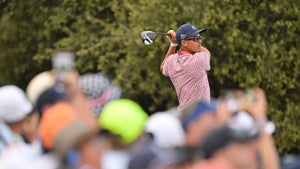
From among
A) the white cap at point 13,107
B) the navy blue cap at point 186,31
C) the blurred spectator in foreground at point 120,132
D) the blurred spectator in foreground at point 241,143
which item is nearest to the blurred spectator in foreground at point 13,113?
the white cap at point 13,107

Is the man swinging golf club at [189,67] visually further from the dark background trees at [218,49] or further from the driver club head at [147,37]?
the dark background trees at [218,49]

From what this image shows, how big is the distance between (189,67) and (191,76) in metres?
0.09

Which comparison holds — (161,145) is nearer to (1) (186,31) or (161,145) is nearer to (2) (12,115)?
(2) (12,115)

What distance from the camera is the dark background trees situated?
11008 millimetres

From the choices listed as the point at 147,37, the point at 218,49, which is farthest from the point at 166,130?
the point at 218,49

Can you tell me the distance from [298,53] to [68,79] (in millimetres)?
6840

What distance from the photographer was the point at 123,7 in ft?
38.1

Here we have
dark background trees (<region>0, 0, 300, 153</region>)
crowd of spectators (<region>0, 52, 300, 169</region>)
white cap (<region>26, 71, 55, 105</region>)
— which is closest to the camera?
crowd of spectators (<region>0, 52, 300, 169</region>)

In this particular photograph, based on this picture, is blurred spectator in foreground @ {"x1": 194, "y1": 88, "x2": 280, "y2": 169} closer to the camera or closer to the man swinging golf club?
the camera

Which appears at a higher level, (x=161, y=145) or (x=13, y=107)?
(x=161, y=145)

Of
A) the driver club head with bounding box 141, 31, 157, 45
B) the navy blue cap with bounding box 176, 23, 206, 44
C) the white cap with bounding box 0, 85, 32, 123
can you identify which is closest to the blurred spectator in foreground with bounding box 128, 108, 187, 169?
the white cap with bounding box 0, 85, 32, 123

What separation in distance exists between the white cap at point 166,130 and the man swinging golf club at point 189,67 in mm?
3000

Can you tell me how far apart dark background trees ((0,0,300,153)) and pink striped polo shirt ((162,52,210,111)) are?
80.6 inches

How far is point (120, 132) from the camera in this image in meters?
4.80
